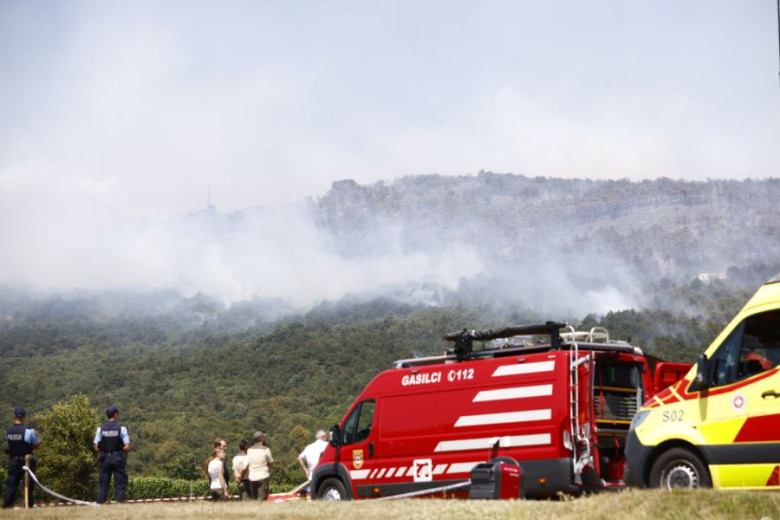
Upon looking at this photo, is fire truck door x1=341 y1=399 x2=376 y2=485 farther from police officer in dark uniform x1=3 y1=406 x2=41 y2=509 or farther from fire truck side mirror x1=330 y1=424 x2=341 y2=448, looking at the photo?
police officer in dark uniform x1=3 y1=406 x2=41 y2=509

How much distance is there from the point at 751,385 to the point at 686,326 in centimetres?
11192

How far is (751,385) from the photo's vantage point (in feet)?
46.6

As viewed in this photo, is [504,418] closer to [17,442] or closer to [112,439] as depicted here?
[112,439]

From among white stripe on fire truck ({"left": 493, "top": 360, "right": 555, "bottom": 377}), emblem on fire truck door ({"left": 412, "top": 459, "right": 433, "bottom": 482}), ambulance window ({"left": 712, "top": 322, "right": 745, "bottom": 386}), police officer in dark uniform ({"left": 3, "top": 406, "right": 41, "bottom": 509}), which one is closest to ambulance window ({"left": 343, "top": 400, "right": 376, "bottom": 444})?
emblem on fire truck door ({"left": 412, "top": 459, "right": 433, "bottom": 482})

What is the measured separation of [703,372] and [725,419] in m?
0.68

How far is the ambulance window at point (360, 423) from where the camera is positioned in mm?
20125

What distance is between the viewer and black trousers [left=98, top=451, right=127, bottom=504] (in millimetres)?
20953

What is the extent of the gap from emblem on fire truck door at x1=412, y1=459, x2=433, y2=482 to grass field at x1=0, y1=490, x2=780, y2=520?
276 cm

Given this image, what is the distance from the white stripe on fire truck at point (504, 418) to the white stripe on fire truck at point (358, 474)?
2.09 meters

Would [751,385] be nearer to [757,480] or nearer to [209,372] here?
[757,480]

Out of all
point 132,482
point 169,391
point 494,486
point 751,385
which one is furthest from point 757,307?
point 169,391

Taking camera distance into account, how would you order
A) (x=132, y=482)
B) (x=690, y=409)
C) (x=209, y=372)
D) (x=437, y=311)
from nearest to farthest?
(x=690, y=409) < (x=132, y=482) < (x=209, y=372) < (x=437, y=311)

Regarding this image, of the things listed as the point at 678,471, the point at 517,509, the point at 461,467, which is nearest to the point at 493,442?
the point at 461,467

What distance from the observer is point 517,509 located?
1344cm
